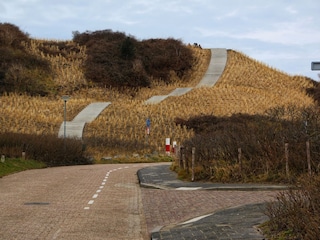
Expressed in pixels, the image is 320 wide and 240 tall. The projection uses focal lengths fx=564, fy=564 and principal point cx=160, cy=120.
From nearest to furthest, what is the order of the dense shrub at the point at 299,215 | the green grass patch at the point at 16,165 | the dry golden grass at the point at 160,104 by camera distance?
the dense shrub at the point at 299,215
the green grass patch at the point at 16,165
the dry golden grass at the point at 160,104

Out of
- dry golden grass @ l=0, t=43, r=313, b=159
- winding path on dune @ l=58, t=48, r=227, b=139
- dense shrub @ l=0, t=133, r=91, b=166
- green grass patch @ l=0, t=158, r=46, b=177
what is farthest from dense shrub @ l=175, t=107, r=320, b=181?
dry golden grass @ l=0, t=43, r=313, b=159

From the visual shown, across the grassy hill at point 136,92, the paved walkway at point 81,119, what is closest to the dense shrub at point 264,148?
the grassy hill at point 136,92

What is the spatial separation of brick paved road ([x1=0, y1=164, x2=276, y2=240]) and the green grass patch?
6.24m

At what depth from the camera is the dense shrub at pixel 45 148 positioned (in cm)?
3459

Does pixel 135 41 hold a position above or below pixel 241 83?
above

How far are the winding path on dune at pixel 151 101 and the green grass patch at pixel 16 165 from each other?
8.22m

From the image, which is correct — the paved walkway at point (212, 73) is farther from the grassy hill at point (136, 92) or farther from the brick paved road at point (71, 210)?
the brick paved road at point (71, 210)

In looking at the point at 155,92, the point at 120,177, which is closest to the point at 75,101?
the point at 155,92

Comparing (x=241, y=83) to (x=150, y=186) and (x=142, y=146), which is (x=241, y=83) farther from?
(x=150, y=186)

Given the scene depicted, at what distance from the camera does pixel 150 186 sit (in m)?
20.9

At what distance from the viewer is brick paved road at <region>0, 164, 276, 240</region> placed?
436 inches

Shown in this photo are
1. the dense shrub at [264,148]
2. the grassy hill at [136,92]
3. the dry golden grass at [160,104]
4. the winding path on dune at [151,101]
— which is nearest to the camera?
the dense shrub at [264,148]

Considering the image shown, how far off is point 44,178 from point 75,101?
4624cm

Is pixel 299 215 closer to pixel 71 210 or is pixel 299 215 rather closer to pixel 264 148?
pixel 71 210
